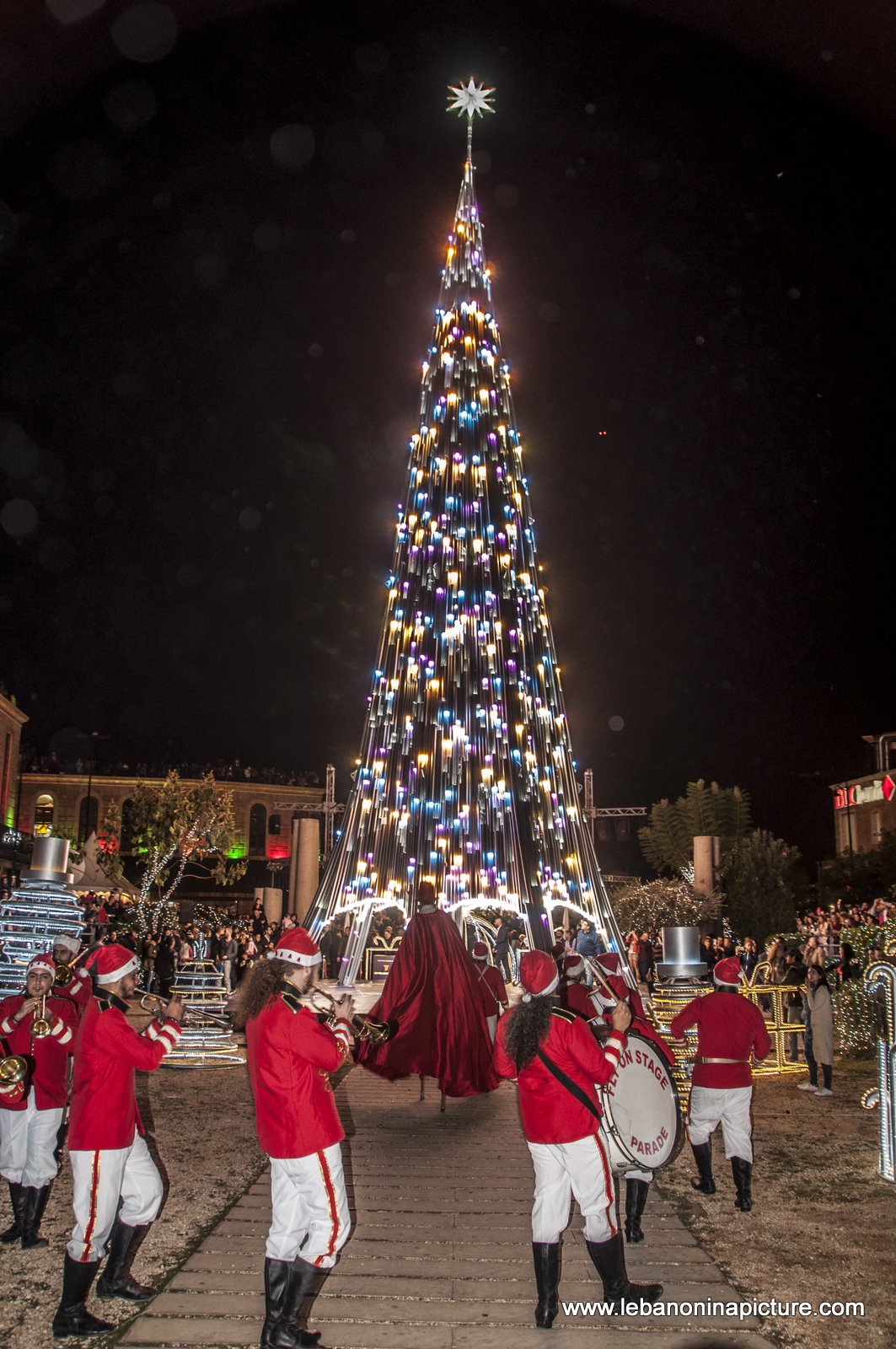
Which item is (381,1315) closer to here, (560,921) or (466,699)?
(466,699)

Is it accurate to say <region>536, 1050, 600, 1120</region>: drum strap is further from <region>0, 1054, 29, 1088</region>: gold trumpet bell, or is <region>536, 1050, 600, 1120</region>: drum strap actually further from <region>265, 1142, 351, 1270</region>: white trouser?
<region>0, 1054, 29, 1088</region>: gold trumpet bell

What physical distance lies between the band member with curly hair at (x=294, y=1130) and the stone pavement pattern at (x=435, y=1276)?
323 millimetres

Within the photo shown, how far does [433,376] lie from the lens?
16.5 meters

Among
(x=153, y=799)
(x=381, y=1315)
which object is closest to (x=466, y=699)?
(x=381, y=1315)

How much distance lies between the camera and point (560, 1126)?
4957mm

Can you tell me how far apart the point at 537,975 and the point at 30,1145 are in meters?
3.25

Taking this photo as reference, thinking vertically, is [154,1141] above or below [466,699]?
below

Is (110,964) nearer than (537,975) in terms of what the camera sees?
No

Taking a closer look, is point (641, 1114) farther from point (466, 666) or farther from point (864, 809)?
point (864, 809)

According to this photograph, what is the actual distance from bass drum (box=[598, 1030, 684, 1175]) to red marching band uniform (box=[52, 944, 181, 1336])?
96.8 inches

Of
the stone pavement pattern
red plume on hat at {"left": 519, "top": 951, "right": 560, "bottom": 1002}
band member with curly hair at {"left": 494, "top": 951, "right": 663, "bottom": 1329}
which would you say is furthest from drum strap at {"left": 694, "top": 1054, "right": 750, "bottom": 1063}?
red plume on hat at {"left": 519, "top": 951, "right": 560, "bottom": 1002}

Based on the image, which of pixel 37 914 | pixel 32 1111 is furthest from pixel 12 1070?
pixel 37 914

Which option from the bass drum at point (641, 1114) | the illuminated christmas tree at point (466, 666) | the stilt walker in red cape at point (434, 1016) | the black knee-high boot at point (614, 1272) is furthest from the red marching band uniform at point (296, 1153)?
the illuminated christmas tree at point (466, 666)

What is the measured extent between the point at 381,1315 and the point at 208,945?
1964cm
